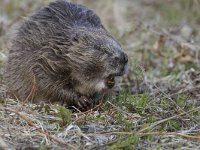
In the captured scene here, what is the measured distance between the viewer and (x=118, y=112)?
14.8 feet

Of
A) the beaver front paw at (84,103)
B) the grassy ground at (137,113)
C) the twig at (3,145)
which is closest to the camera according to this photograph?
the twig at (3,145)

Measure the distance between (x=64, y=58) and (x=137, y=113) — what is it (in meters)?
0.70

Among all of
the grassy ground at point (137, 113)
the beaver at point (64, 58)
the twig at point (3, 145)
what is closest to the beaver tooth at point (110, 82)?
the beaver at point (64, 58)

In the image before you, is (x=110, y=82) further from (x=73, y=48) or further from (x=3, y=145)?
(x=3, y=145)

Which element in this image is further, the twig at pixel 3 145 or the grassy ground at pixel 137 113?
the grassy ground at pixel 137 113

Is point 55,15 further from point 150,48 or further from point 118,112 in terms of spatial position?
point 150,48

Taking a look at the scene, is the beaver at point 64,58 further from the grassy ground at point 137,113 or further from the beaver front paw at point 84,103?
the grassy ground at point 137,113

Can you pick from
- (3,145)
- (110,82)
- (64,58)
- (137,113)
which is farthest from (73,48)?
(3,145)

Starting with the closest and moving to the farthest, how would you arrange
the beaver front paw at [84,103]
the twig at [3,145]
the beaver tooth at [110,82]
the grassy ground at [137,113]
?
1. the twig at [3,145]
2. the grassy ground at [137,113]
3. the beaver tooth at [110,82]
4. the beaver front paw at [84,103]

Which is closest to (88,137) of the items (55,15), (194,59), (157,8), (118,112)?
(118,112)

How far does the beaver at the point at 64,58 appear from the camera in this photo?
4617 mm

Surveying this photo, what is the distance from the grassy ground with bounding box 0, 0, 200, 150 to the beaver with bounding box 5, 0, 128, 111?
0.22 metres

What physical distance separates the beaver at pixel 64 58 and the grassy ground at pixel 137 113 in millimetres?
222

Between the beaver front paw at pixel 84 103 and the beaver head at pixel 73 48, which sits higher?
the beaver head at pixel 73 48
